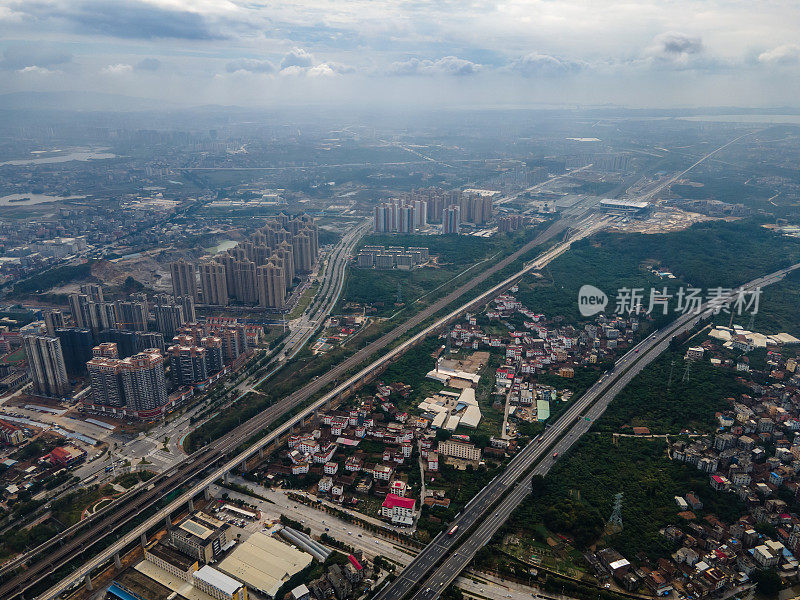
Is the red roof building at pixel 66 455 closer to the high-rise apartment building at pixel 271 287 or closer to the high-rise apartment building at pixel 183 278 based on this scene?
the high-rise apartment building at pixel 183 278

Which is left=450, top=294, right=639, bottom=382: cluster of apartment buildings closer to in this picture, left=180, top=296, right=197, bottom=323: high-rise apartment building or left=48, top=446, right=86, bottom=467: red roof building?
left=180, top=296, right=197, bottom=323: high-rise apartment building

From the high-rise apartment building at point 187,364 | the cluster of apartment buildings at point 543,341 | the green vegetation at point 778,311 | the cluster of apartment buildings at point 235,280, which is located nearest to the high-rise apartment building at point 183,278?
the cluster of apartment buildings at point 235,280

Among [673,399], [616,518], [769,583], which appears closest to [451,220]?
[673,399]

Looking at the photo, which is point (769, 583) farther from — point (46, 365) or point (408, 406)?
point (46, 365)

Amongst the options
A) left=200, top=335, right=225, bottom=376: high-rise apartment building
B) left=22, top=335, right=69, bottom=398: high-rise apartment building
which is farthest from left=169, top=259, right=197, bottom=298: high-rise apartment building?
left=22, top=335, right=69, bottom=398: high-rise apartment building

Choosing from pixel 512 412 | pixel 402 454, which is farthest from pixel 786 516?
pixel 402 454
